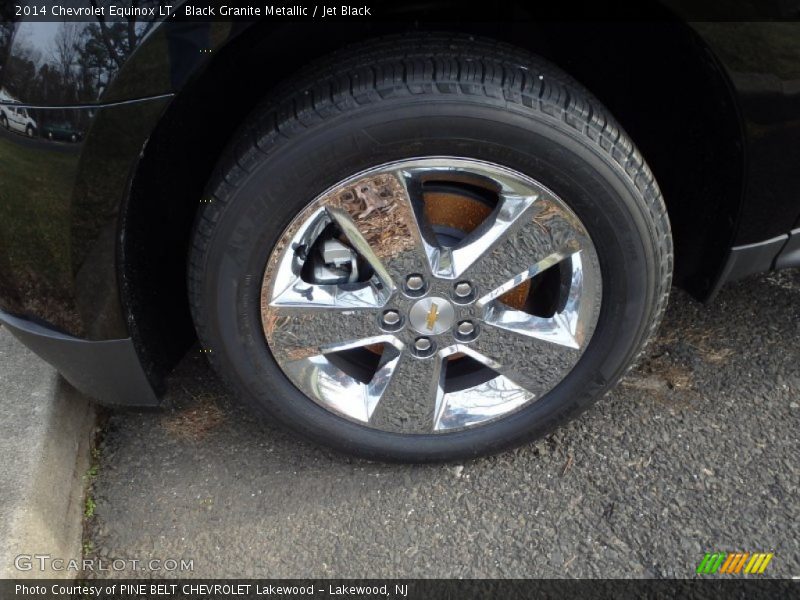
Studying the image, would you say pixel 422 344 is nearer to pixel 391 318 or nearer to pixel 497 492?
pixel 391 318

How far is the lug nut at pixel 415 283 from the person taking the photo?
1.72m

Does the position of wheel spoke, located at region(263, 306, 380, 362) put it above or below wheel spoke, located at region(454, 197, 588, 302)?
below

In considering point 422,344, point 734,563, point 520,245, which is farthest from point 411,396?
point 734,563

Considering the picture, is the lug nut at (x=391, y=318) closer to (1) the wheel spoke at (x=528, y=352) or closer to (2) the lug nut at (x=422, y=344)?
(2) the lug nut at (x=422, y=344)

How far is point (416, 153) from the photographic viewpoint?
1.56 meters

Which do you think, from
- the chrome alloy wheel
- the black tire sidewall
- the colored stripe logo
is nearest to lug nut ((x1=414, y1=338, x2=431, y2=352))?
the chrome alloy wheel

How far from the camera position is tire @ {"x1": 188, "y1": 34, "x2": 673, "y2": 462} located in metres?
1.51

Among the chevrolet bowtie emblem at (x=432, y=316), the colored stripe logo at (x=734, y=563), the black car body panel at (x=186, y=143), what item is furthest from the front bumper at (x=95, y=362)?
the colored stripe logo at (x=734, y=563)

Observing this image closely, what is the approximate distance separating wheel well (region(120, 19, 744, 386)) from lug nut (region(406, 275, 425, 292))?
0.56 metres

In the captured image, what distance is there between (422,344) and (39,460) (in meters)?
1.05

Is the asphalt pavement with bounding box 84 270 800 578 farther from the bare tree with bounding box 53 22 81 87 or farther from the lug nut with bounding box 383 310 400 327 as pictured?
the bare tree with bounding box 53 22 81 87

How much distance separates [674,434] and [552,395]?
442mm

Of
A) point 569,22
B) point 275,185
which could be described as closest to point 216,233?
point 275,185

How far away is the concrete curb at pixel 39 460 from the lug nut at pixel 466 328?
44.9 inches
